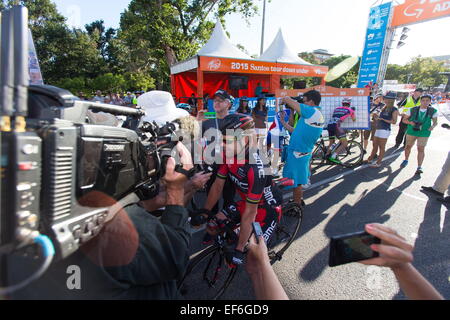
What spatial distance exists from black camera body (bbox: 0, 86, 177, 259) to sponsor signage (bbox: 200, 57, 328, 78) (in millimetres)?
8448

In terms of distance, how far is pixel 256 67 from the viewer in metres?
10.2

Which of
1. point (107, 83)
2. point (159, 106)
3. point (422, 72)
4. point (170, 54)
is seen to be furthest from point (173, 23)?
point (422, 72)

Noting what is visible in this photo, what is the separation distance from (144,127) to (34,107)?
33.2 inches

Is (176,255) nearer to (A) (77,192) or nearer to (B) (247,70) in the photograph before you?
(A) (77,192)

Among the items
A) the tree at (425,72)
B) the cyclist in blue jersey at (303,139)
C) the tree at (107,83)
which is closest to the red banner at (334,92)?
the cyclist in blue jersey at (303,139)

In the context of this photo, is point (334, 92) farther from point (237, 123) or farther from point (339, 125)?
point (237, 123)

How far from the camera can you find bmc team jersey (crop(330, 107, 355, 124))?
656 cm

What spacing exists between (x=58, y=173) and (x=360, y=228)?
3804 millimetres

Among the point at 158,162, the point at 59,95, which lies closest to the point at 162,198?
the point at 158,162

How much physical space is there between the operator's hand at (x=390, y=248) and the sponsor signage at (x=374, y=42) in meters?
14.2

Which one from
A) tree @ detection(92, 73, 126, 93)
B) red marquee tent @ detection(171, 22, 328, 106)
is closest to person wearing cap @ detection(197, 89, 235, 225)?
red marquee tent @ detection(171, 22, 328, 106)

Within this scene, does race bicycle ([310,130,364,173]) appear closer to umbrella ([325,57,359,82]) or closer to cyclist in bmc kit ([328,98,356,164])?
cyclist in bmc kit ([328,98,356,164])

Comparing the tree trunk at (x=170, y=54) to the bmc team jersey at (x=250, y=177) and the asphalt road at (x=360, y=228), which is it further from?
the bmc team jersey at (x=250, y=177)
